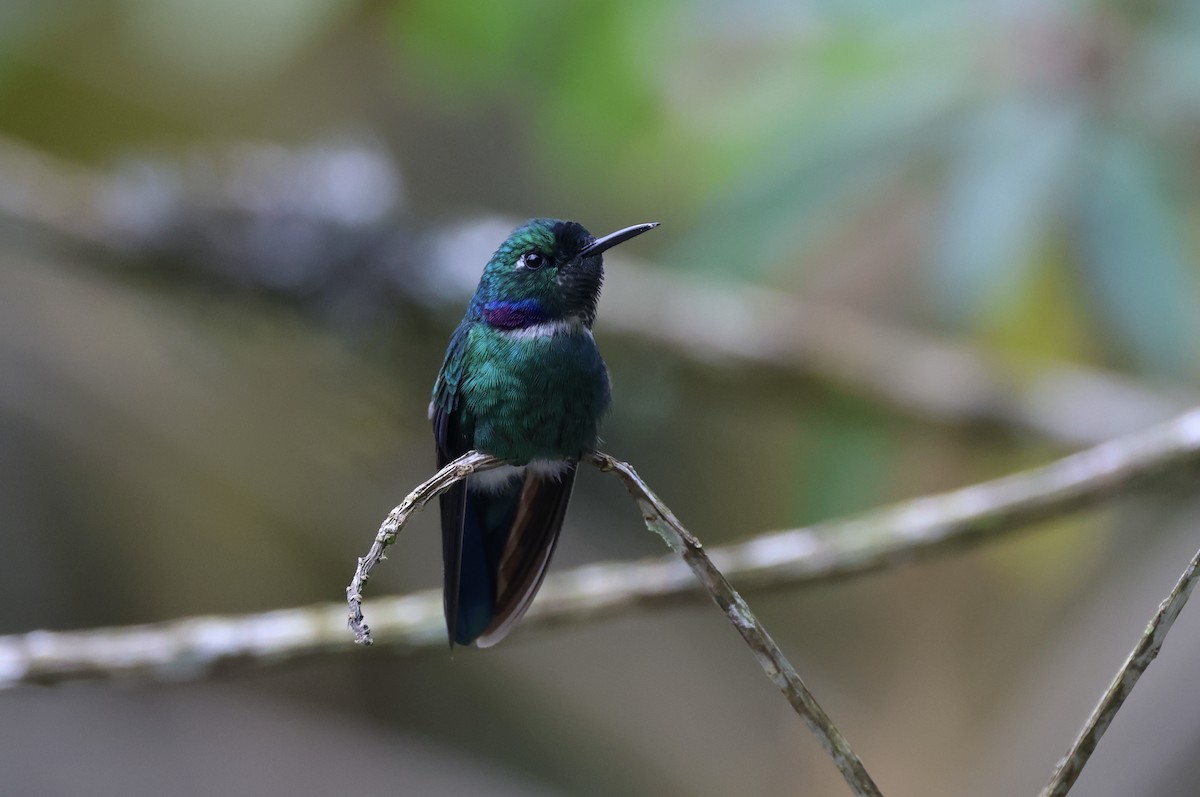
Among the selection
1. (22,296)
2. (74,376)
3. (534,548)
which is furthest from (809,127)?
(22,296)

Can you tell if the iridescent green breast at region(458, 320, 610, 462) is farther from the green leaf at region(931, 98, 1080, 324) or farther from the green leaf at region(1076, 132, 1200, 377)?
the green leaf at region(1076, 132, 1200, 377)

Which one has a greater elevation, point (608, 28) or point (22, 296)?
point (22, 296)

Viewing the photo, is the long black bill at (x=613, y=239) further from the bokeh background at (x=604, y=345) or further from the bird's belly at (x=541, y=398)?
the bokeh background at (x=604, y=345)

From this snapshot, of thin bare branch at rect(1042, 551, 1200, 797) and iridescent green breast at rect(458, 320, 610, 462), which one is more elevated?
iridescent green breast at rect(458, 320, 610, 462)

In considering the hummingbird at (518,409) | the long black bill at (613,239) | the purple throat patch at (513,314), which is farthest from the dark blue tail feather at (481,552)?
the long black bill at (613,239)

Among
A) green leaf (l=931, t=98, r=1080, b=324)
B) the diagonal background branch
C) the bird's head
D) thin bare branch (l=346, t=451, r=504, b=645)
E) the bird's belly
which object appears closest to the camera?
thin bare branch (l=346, t=451, r=504, b=645)

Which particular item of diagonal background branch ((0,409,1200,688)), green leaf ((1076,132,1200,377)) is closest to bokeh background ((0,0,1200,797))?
green leaf ((1076,132,1200,377))

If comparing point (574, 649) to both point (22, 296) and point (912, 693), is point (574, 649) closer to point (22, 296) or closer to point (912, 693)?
point (912, 693)
